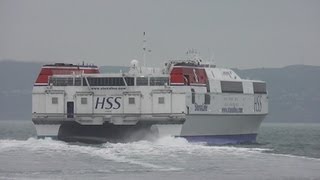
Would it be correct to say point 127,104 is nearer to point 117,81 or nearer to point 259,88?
point 117,81

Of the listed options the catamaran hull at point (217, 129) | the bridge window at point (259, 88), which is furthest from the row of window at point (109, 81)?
the bridge window at point (259, 88)

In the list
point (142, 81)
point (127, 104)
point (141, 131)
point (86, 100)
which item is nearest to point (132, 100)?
point (127, 104)

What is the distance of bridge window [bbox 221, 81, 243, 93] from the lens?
242 ft

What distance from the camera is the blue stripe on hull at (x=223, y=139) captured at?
6839 cm

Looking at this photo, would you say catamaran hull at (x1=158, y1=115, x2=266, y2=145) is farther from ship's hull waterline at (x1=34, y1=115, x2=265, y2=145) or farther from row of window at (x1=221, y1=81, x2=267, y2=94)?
row of window at (x1=221, y1=81, x2=267, y2=94)

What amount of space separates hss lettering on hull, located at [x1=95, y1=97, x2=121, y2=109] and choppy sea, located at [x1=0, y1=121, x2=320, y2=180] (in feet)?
8.18

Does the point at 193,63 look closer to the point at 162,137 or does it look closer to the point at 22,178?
the point at 162,137

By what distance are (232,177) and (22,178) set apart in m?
8.86

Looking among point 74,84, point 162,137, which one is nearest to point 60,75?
point 74,84

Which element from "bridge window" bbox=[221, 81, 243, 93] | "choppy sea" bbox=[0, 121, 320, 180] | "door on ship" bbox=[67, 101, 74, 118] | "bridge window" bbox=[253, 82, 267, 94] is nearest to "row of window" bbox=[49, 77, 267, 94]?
"door on ship" bbox=[67, 101, 74, 118]

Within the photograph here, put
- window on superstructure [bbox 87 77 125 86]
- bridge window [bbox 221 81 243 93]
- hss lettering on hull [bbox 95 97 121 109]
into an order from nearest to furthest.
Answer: hss lettering on hull [bbox 95 97 121 109] < window on superstructure [bbox 87 77 125 86] < bridge window [bbox 221 81 243 93]

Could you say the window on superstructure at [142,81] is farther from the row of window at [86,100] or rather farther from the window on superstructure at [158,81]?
the row of window at [86,100]

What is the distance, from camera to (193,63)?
233ft

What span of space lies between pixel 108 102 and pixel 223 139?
10.4m
